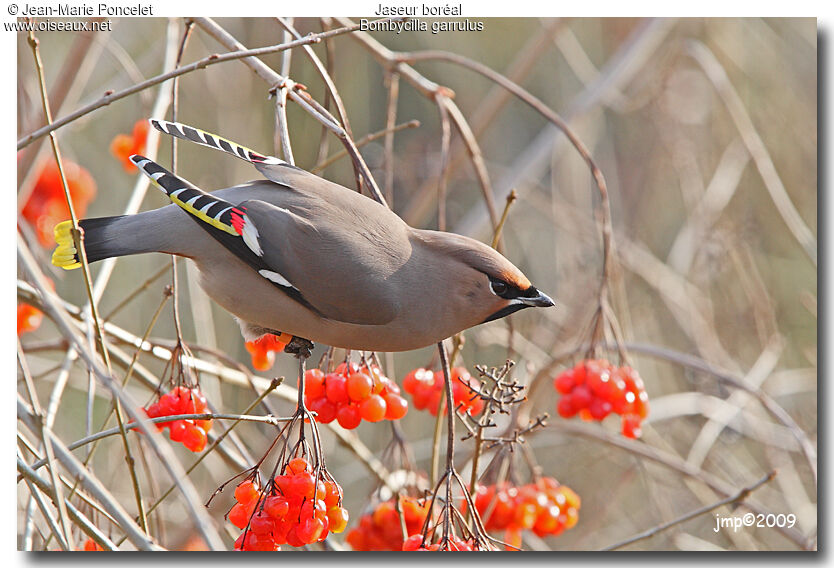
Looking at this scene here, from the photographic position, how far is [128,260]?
4.34 metres

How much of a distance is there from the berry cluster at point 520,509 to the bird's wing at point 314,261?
0.74m

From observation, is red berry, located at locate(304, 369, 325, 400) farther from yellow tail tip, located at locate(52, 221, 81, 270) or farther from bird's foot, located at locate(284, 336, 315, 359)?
yellow tail tip, located at locate(52, 221, 81, 270)

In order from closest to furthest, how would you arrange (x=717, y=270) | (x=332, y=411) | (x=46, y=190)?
(x=332, y=411) → (x=46, y=190) → (x=717, y=270)

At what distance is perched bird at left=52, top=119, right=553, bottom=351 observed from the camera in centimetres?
220

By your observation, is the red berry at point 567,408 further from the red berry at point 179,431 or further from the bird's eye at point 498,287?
the red berry at point 179,431

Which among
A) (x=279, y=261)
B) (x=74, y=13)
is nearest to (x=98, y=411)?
(x=74, y=13)

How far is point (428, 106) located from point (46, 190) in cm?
212

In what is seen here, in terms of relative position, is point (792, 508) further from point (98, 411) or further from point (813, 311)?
point (98, 411)

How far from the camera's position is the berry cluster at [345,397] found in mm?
2121

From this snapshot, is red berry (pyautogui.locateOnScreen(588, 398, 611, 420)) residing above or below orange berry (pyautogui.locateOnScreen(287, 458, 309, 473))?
below

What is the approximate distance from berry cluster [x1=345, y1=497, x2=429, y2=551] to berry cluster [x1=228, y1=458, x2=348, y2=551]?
0.53 m

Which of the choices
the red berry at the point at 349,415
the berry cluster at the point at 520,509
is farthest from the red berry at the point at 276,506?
the berry cluster at the point at 520,509

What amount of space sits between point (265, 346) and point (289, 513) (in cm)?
68

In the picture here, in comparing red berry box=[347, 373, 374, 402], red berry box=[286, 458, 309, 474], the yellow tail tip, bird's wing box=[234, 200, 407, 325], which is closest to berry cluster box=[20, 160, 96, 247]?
the yellow tail tip
